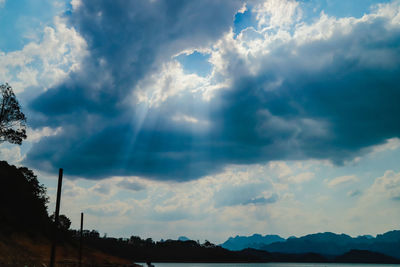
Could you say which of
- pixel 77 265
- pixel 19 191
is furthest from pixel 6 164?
pixel 77 265

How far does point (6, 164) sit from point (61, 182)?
62.0 m

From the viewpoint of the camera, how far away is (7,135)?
180 ft

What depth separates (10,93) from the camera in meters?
53.9

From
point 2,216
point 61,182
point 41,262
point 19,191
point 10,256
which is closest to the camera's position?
point 61,182

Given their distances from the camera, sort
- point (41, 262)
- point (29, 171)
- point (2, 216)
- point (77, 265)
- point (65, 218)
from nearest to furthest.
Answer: point (41, 262), point (77, 265), point (2, 216), point (29, 171), point (65, 218)

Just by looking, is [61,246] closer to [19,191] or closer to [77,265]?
[19,191]

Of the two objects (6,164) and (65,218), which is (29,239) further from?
(65,218)

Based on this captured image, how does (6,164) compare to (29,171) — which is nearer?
(6,164)

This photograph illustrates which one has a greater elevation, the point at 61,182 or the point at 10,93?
the point at 10,93

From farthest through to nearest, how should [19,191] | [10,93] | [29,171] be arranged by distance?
1. [29,171]
2. [19,191]
3. [10,93]

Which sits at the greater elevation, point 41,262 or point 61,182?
point 61,182

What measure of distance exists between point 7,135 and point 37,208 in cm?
3151

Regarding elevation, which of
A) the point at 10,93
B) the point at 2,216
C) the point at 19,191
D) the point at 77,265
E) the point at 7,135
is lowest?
the point at 77,265

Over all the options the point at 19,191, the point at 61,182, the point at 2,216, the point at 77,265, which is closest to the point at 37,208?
the point at 19,191
